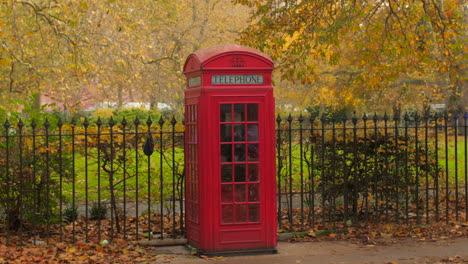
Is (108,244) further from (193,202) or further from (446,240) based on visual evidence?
(446,240)

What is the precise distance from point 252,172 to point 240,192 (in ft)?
0.89

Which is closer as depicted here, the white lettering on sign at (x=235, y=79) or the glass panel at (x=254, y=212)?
the white lettering on sign at (x=235, y=79)

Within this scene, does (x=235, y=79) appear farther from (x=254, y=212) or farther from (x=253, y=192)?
(x=254, y=212)

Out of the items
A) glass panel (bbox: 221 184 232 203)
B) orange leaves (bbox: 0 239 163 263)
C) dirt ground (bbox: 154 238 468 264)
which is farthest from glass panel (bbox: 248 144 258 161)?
orange leaves (bbox: 0 239 163 263)

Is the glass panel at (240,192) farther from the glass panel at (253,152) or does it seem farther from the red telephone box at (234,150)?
the glass panel at (253,152)

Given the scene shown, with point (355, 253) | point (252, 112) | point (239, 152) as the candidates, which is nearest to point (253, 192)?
point (239, 152)

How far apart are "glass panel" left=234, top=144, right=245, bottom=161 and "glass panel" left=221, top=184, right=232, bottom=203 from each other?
1.09ft

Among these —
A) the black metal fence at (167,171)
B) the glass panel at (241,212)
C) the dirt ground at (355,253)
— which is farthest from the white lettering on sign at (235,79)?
the dirt ground at (355,253)

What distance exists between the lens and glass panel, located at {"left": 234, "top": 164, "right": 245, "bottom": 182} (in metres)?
7.63

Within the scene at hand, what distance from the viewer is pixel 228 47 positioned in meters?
7.69

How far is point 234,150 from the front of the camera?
7602 mm

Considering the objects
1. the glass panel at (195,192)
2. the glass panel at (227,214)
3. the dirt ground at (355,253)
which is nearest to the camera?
the dirt ground at (355,253)

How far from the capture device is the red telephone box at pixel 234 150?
7.52 m

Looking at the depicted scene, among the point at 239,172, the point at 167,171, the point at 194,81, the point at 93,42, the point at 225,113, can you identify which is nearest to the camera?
the point at 225,113
